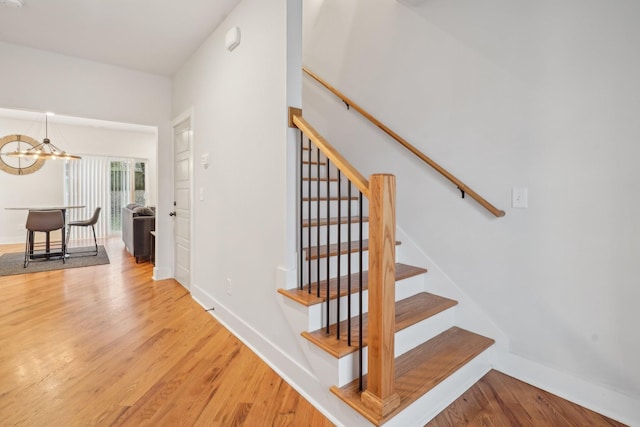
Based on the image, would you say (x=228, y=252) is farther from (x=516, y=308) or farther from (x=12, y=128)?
(x=12, y=128)

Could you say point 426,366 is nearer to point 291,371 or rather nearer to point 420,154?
point 291,371

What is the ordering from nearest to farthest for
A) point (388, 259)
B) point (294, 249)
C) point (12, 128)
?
point (388, 259) → point (294, 249) → point (12, 128)

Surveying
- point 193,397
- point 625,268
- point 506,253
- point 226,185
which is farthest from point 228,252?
point 625,268

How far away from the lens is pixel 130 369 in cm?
196

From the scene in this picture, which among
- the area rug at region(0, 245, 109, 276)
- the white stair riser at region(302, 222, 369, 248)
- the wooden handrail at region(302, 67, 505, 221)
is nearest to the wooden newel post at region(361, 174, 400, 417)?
the white stair riser at region(302, 222, 369, 248)

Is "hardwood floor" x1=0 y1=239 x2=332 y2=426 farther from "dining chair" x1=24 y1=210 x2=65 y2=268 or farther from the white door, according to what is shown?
"dining chair" x1=24 y1=210 x2=65 y2=268

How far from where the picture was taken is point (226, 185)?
2600 mm

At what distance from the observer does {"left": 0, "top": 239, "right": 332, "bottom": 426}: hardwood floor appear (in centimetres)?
156

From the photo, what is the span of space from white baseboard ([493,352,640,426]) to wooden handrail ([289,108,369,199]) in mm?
1508

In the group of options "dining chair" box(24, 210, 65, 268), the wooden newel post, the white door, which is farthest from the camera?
"dining chair" box(24, 210, 65, 268)

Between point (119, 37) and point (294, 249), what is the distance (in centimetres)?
285

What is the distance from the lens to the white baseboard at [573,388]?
5.04 ft

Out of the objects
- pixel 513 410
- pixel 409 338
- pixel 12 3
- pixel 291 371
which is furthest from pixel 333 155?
pixel 12 3

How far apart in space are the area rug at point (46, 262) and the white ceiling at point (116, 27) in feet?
9.63
